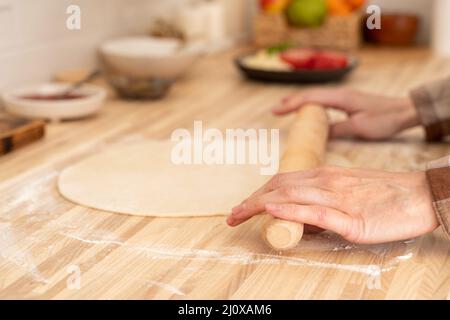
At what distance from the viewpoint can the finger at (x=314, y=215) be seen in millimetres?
873

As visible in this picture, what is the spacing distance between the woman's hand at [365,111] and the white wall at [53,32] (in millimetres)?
620

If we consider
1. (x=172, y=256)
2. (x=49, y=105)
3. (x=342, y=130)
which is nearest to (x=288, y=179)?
(x=172, y=256)

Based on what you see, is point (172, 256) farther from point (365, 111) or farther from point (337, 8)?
point (337, 8)

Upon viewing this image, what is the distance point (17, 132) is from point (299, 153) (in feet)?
1.75

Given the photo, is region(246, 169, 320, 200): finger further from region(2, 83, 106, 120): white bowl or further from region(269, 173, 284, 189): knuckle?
region(2, 83, 106, 120): white bowl

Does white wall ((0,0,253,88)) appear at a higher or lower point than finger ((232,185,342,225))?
higher

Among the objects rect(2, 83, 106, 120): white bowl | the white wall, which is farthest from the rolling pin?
the white wall

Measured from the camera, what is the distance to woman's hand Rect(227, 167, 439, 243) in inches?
34.7

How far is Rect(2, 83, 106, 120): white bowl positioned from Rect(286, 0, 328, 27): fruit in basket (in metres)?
0.94

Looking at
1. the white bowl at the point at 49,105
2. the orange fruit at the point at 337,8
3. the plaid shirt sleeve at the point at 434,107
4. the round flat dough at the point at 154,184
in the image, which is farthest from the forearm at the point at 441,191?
the orange fruit at the point at 337,8

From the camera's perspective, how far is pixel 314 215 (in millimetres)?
876

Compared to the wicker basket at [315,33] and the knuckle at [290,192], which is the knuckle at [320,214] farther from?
the wicker basket at [315,33]

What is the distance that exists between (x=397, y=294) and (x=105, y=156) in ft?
2.11

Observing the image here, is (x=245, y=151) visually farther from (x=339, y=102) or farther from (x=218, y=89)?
(x=218, y=89)
